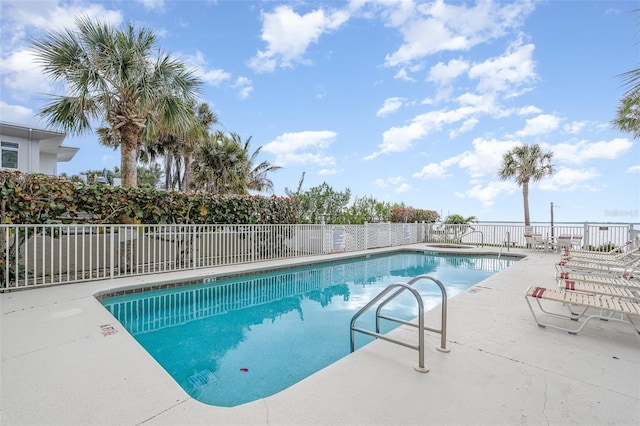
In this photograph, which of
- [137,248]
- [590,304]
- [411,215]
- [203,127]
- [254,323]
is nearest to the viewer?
[590,304]

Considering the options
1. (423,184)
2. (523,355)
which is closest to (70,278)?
(523,355)

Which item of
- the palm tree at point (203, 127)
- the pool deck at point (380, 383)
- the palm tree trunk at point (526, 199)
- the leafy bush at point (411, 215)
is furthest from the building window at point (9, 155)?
the palm tree trunk at point (526, 199)

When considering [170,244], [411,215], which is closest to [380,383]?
[170,244]

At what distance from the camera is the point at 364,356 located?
2850 mm

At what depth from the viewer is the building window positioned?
38.3ft

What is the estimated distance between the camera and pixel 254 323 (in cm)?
474

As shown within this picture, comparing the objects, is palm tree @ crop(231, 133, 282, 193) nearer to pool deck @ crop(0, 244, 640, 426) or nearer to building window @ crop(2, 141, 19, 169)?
building window @ crop(2, 141, 19, 169)

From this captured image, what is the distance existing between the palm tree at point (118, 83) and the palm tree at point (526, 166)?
17703 millimetres

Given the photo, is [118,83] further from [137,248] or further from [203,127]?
[203,127]

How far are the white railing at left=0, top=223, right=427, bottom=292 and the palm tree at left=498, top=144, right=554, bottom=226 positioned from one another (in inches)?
490

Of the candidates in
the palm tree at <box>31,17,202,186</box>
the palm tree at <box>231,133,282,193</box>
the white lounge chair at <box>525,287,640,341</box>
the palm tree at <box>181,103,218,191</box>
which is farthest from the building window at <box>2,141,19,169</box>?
the white lounge chair at <box>525,287,640,341</box>

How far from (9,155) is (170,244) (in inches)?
392

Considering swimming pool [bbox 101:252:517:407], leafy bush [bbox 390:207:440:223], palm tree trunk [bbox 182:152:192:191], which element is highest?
palm tree trunk [bbox 182:152:192:191]

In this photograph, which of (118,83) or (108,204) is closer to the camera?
(108,204)
